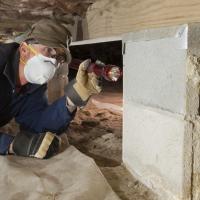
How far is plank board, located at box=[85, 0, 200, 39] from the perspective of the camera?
48.7 inches

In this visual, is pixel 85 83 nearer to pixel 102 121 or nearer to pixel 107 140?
pixel 107 140

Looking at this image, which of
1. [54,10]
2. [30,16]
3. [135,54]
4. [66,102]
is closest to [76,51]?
[30,16]

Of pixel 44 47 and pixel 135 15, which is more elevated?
pixel 135 15

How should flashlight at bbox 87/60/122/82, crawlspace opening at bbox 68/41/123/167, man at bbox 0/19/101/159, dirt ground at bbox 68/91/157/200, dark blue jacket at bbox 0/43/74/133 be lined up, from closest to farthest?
dirt ground at bbox 68/91/157/200 → flashlight at bbox 87/60/122/82 → man at bbox 0/19/101/159 → dark blue jacket at bbox 0/43/74/133 → crawlspace opening at bbox 68/41/123/167

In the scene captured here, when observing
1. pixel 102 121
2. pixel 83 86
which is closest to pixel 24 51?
pixel 83 86

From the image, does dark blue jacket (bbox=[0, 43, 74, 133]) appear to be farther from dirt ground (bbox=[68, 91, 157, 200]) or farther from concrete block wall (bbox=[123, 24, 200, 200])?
concrete block wall (bbox=[123, 24, 200, 200])

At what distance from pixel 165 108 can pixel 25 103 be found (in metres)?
1.18

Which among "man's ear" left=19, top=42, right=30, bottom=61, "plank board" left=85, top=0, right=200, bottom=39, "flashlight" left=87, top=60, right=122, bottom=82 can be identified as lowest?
"flashlight" left=87, top=60, right=122, bottom=82

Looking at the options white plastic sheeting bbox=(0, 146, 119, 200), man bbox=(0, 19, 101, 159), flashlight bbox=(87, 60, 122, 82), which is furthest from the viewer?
man bbox=(0, 19, 101, 159)

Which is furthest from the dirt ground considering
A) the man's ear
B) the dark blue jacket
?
the man's ear

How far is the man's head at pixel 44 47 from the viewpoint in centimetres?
179

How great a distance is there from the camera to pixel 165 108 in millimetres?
1279

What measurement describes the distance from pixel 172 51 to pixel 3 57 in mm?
1070

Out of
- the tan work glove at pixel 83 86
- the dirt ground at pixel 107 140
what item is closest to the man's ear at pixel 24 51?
the tan work glove at pixel 83 86
